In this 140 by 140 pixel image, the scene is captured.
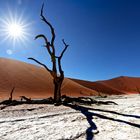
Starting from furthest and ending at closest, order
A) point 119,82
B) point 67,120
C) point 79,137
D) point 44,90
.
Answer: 1. point 119,82
2. point 44,90
3. point 67,120
4. point 79,137

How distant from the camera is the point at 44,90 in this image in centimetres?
4019

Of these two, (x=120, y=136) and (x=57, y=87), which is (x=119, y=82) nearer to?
(x=57, y=87)

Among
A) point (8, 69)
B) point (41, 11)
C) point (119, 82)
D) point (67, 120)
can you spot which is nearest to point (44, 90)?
point (8, 69)

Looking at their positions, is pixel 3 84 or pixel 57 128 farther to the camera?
pixel 3 84

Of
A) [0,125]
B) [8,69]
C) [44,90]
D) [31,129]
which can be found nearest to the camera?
[31,129]

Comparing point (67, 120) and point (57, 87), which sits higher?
point (57, 87)

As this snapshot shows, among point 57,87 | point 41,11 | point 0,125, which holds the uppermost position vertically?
point 41,11

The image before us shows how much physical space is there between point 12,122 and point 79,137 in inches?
77.8

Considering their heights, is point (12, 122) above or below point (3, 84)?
below

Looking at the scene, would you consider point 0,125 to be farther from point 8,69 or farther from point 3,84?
point 8,69

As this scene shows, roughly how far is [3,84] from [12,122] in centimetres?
3144

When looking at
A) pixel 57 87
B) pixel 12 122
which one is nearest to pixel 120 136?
pixel 12 122

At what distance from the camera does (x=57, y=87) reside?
12.5 meters

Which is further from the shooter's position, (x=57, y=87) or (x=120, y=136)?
(x=57, y=87)
